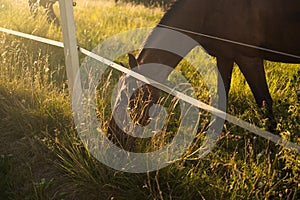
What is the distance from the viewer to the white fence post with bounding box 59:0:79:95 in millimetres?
2705

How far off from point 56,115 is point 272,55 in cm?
207

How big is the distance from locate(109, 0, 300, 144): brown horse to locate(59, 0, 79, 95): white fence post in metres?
0.54

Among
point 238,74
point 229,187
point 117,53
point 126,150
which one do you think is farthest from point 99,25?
point 229,187

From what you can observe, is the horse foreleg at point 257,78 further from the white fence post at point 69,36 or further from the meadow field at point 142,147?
the white fence post at point 69,36

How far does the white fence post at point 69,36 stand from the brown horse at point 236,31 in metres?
0.54

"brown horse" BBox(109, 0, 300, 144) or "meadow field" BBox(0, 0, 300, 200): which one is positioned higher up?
"brown horse" BBox(109, 0, 300, 144)

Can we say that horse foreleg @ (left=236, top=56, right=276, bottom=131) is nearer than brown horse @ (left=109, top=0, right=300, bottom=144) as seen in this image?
No

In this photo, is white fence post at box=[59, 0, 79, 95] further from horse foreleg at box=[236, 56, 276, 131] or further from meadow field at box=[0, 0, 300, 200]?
horse foreleg at box=[236, 56, 276, 131]

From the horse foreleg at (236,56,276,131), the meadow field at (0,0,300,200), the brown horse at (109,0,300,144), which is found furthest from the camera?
the horse foreleg at (236,56,276,131)

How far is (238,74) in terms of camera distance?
13.4ft

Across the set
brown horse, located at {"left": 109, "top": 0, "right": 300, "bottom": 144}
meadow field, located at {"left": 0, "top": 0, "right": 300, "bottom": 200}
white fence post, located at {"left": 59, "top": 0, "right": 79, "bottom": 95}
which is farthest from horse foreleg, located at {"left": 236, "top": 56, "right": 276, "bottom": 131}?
white fence post, located at {"left": 59, "top": 0, "right": 79, "bottom": 95}

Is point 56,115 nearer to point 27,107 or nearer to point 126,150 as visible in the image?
point 27,107

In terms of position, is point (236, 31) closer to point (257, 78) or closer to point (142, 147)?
point (257, 78)

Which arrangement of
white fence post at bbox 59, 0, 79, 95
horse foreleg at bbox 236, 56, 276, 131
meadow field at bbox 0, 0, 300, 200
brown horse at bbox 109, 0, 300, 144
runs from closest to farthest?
meadow field at bbox 0, 0, 300, 200 < white fence post at bbox 59, 0, 79, 95 < brown horse at bbox 109, 0, 300, 144 < horse foreleg at bbox 236, 56, 276, 131
